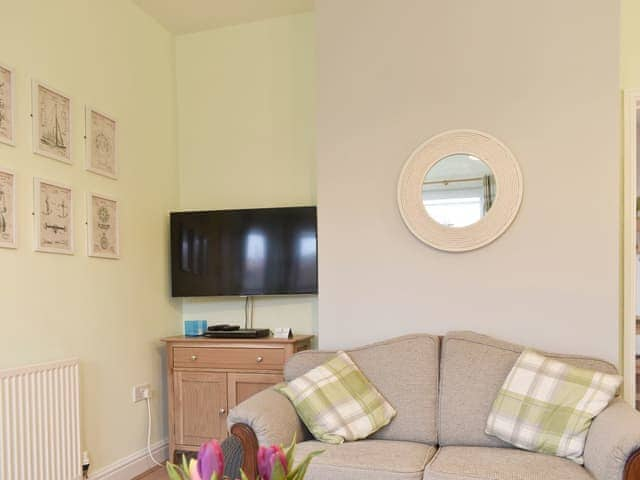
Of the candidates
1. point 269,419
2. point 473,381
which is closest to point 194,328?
point 269,419

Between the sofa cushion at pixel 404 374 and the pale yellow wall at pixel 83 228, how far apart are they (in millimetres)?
1125

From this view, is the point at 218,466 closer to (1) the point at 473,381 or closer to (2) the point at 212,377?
(1) the point at 473,381

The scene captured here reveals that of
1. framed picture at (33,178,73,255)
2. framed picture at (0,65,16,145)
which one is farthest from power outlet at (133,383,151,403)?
framed picture at (0,65,16,145)

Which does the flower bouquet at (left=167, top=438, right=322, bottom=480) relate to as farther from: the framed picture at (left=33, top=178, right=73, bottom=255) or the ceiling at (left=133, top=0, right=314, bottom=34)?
the ceiling at (left=133, top=0, right=314, bottom=34)

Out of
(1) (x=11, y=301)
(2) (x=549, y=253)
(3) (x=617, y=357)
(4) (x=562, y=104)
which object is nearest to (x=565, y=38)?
(4) (x=562, y=104)

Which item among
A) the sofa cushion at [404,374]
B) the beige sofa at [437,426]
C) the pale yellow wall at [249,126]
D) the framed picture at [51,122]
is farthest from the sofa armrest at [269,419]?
the framed picture at [51,122]

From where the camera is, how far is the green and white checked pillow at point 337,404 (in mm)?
2324

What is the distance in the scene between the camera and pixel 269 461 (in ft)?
3.54

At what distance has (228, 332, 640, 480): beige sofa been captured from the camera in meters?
1.93

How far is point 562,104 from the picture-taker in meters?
2.67

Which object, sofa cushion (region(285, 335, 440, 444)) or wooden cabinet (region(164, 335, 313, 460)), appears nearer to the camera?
sofa cushion (region(285, 335, 440, 444))

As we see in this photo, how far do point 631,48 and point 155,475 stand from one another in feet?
11.9

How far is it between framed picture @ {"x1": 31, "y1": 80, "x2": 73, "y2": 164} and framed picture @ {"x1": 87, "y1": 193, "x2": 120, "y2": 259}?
296 mm

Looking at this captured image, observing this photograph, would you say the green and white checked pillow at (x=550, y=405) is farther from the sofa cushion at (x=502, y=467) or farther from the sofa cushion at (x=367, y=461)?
the sofa cushion at (x=367, y=461)
